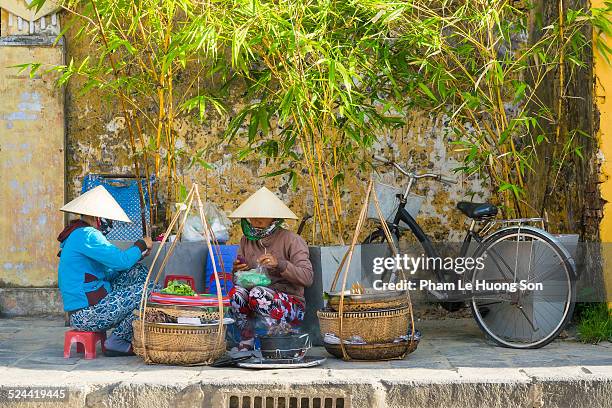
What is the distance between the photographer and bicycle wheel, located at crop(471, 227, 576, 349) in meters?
6.71

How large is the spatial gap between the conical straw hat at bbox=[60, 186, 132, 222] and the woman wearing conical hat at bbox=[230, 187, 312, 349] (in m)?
0.82

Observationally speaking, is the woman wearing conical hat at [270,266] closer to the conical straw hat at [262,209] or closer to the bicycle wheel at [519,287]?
the conical straw hat at [262,209]

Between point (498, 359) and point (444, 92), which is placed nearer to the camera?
point (498, 359)

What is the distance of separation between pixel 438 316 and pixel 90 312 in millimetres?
3321

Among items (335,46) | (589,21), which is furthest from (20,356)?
(589,21)

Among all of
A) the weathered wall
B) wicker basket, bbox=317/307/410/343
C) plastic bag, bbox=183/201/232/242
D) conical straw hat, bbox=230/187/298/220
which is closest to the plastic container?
plastic bag, bbox=183/201/232/242

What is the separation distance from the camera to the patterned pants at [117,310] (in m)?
6.35

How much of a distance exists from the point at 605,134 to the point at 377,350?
253cm

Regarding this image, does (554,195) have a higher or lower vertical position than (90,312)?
higher

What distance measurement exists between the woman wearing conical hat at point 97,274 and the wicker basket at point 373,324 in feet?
4.61

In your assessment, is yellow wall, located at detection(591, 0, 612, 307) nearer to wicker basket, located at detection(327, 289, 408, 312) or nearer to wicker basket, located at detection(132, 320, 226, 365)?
wicker basket, located at detection(327, 289, 408, 312)

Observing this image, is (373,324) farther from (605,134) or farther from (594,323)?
(605,134)

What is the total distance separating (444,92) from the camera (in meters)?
7.09

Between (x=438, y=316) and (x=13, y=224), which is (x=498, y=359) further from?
(x=13, y=224)
